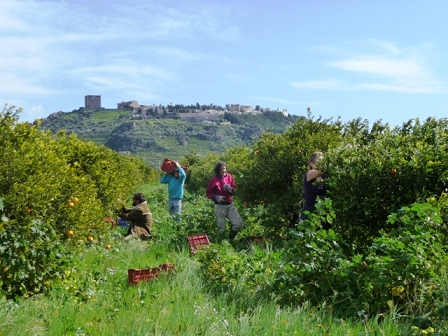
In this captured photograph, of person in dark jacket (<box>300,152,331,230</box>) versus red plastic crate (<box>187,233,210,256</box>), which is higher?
person in dark jacket (<box>300,152,331,230</box>)

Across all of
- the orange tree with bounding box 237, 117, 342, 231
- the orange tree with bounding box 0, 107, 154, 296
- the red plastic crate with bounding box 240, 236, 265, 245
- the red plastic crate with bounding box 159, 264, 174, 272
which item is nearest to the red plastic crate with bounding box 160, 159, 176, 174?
the orange tree with bounding box 237, 117, 342, 231

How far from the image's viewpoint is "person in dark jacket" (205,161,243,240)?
9.67 metres

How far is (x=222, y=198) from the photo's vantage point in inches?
379

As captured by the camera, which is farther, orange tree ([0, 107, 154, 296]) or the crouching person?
the crouching person

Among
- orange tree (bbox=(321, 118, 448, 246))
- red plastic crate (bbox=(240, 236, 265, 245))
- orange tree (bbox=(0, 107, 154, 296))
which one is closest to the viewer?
orange tree (bbox=(0, 107, 154, 296))

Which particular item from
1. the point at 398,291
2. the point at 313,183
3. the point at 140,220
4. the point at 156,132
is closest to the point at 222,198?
the point at 140,220

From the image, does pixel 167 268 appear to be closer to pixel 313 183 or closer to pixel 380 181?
pixel 313 183

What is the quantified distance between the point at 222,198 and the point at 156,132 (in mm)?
156091

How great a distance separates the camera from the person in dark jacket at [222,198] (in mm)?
9672

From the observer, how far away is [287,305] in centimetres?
498

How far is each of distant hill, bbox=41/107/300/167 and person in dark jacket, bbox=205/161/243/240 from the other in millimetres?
110307

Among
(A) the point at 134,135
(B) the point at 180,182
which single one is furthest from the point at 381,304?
(A) the point at 134,135

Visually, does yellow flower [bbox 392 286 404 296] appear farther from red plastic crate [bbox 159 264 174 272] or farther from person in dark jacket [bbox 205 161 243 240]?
person in dark jacket [bbox 205 161 243 240]

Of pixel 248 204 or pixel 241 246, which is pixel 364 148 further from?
pixel 248 204
